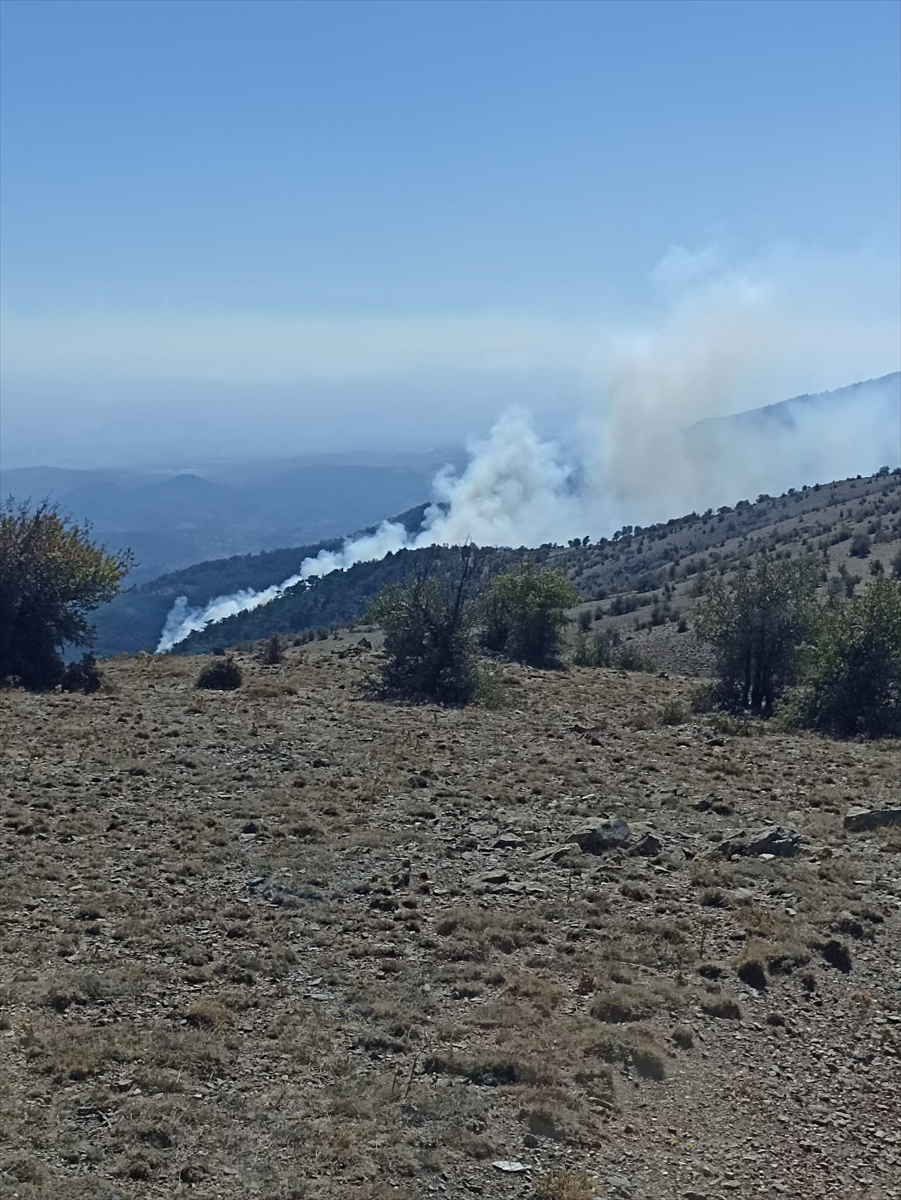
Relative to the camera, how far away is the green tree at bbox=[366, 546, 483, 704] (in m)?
29.5

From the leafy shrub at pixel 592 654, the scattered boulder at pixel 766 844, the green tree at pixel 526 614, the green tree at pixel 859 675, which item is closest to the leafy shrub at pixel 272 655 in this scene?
the green tree at pixel 526 614

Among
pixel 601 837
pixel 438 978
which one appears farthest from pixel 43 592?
pixel 438 978

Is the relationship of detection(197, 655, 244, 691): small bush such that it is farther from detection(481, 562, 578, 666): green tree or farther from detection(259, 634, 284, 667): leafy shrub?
detection(481, 562, 578, 666): green tree

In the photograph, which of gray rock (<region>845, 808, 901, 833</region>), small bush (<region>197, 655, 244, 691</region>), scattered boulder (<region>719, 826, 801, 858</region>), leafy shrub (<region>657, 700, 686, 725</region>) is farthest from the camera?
small bush (<region>197, 655, 244, 691</region>)

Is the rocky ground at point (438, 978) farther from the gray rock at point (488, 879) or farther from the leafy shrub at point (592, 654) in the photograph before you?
the leafy shrub at point (592, 654)

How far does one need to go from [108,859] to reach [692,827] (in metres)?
8.61

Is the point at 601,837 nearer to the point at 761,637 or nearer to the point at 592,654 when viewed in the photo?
the point at 761,637

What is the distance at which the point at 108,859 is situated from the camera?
45.1 ft

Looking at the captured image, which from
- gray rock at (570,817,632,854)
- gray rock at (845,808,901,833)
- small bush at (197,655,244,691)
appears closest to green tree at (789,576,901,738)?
gray rock at (845,808,901,833)

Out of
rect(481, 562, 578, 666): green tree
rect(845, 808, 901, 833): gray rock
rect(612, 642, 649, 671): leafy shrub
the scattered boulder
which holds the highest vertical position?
rect(481, 562, 578, 666): green tree

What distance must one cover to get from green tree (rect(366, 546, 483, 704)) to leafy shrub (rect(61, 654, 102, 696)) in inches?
304

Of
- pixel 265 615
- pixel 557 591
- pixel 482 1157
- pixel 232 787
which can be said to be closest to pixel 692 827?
pixel 232 787

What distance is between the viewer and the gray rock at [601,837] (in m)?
15.1

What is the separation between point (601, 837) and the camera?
1524 cm
